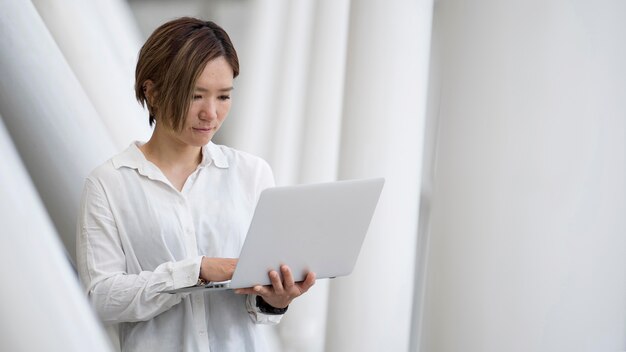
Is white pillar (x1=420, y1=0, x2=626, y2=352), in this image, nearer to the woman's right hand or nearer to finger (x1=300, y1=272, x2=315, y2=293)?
finger (x1=300, y1=272, x2=315, y2=293)

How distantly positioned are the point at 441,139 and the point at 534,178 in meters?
0.27

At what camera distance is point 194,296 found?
1375 millimetres

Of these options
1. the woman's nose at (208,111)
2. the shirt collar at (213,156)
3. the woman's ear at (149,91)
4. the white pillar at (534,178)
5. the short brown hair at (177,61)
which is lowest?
the white pillar at (534,178)

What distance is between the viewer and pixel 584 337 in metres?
2.18

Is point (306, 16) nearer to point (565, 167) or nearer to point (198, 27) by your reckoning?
point (565, 167)

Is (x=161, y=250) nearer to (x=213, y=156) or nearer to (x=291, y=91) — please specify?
(x=213, y=156)

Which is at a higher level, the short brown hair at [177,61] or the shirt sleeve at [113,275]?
the short brown hair at [177,61]

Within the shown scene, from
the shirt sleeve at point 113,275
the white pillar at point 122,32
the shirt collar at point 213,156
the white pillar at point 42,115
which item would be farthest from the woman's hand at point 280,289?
the white pillar at point 122,32

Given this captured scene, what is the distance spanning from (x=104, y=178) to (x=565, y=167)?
1.26 meters

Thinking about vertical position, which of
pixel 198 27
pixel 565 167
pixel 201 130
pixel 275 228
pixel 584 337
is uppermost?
pixel 198 27

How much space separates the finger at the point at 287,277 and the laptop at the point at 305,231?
0.04ft

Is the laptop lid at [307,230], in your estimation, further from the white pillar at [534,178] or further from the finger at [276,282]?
the white pillar at [534,178]

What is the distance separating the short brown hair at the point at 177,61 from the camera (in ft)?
4.43

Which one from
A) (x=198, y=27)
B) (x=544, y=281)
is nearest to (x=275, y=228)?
(x=198, y=27)
